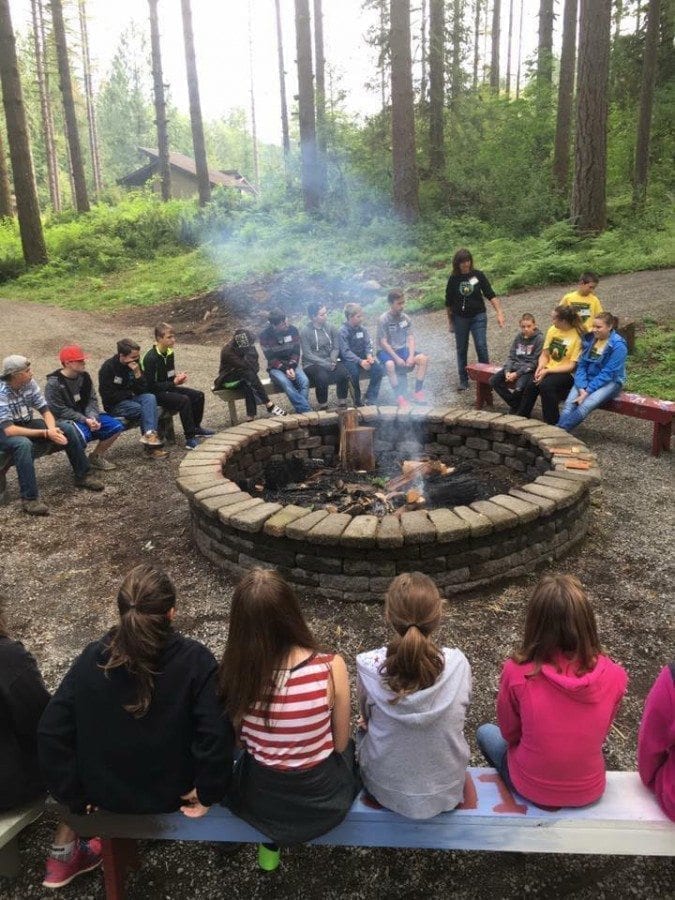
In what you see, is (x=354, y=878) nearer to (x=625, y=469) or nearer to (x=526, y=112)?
(x=625, y=469)

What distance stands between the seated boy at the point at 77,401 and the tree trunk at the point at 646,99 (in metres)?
13.6

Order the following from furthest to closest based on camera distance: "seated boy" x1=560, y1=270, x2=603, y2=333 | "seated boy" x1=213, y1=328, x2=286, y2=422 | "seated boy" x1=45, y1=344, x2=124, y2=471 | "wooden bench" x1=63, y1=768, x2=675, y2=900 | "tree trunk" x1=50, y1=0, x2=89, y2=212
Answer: "tree trunk" x1=50, y1=0, x2=89, y2=212 < "seated boy" x1=213, y1=328, x2=286, y2=422 < "seated boy" x1=560, y1=270, x2=603, y2=333 < "seated boy" x1=45, y1=344, x2=124, y2=471 < "wooden bench" x1=63, y1=768, x2=675, y2=900

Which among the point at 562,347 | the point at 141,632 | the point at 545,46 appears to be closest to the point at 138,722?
the point at 141,632

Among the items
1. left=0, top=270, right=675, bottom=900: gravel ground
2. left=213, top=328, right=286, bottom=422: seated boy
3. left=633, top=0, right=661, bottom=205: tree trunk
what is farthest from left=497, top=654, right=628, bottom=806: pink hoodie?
left=633, top=0, right=661, bottom=205: tree trunk

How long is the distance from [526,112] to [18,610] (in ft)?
62.7

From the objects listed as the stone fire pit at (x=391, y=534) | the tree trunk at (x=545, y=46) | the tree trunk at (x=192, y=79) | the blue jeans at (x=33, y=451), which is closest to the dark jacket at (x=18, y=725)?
the stone fire pit at (x=391, y=534)

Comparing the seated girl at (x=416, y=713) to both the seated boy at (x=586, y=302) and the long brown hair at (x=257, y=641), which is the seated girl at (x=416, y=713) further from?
the seated boy at (x=586, y=302)

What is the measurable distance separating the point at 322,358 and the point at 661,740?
235 inches

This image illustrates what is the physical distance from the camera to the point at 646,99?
15.0 meters

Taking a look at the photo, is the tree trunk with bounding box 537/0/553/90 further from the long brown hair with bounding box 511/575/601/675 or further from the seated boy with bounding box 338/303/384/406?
the long brown hair with bounding box 511/575/601/675

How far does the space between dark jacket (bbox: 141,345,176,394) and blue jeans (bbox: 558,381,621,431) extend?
4.05 m

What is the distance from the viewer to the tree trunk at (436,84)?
17.4m

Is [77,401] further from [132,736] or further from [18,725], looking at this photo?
[132,736]

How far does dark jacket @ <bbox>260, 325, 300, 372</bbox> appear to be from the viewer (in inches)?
280
